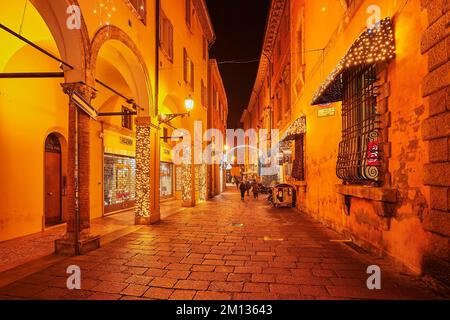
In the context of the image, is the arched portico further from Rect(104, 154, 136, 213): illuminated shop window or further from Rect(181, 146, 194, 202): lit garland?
Rect(181, 146, 194, 202): lit garland

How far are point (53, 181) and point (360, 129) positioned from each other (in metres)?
9.39

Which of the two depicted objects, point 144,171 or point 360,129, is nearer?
point 360,129

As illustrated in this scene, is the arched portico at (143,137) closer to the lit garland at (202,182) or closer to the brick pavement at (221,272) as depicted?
the brick pavement at (221,272)

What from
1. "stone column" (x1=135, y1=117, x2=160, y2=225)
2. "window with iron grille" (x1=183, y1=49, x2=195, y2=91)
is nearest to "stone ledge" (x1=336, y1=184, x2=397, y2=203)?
"stone column" (x1=135, y1=117, x2=160, y2=225)

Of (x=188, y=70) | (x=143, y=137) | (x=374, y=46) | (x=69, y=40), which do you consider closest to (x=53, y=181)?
(x=143, y=137)

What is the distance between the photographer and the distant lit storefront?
12.1 metres

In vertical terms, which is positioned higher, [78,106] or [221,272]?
[78,106]

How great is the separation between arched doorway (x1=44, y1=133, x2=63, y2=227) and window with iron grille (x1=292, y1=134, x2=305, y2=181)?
978 cm

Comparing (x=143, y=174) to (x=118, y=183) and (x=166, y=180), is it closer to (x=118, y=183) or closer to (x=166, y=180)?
(x=118, y=183)

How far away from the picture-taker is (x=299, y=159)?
13.9 metres

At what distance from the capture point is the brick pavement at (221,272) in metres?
4.08

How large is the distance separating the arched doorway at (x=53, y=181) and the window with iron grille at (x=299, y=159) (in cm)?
978
